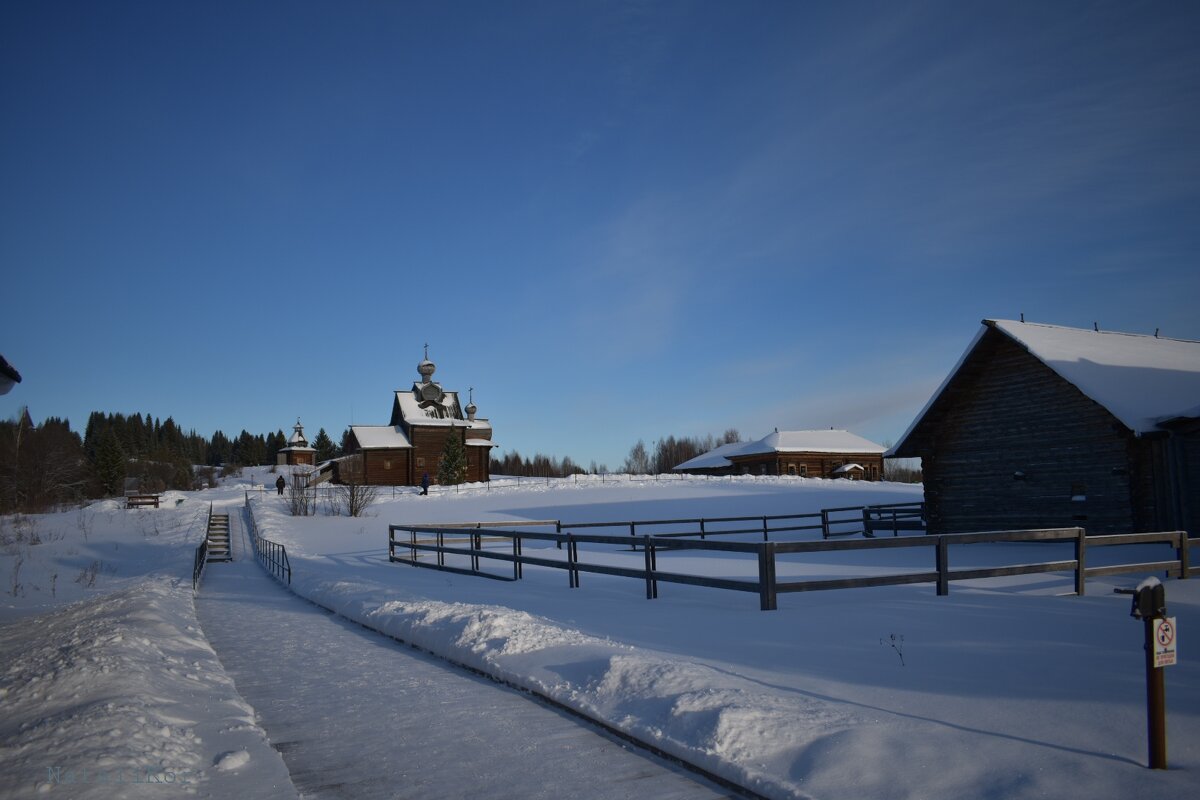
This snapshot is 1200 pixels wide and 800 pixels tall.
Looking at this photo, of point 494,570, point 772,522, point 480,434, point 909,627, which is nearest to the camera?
point 909,627

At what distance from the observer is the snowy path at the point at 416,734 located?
4.86 metres

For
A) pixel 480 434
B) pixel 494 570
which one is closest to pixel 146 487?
pixel 480 434

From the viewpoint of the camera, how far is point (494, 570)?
19.5 meters

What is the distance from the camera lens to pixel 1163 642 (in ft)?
15.0

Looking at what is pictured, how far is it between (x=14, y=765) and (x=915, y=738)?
5.44 meters

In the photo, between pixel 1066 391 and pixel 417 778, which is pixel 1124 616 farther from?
pixel 1066 391

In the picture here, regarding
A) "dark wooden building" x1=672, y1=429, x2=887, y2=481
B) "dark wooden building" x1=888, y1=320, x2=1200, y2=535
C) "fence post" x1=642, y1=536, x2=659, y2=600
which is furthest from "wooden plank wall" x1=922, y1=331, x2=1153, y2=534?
"dark wooden building" x1=672, y1=429, x2=887, y2=481

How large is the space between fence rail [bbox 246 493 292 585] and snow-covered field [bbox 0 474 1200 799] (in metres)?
6.05

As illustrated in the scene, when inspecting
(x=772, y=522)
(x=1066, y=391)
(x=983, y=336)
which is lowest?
(x=772, y=522)

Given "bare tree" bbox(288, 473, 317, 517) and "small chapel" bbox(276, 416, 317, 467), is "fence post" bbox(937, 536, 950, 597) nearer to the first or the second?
"bare tree" bbox(288, 473, 317, 517)

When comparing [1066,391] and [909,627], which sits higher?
[1066,391]

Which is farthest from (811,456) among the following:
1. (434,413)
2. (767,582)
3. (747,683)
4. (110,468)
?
(110,468)

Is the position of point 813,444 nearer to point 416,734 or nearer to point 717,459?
point 717,459

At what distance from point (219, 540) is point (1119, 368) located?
32.9 m
